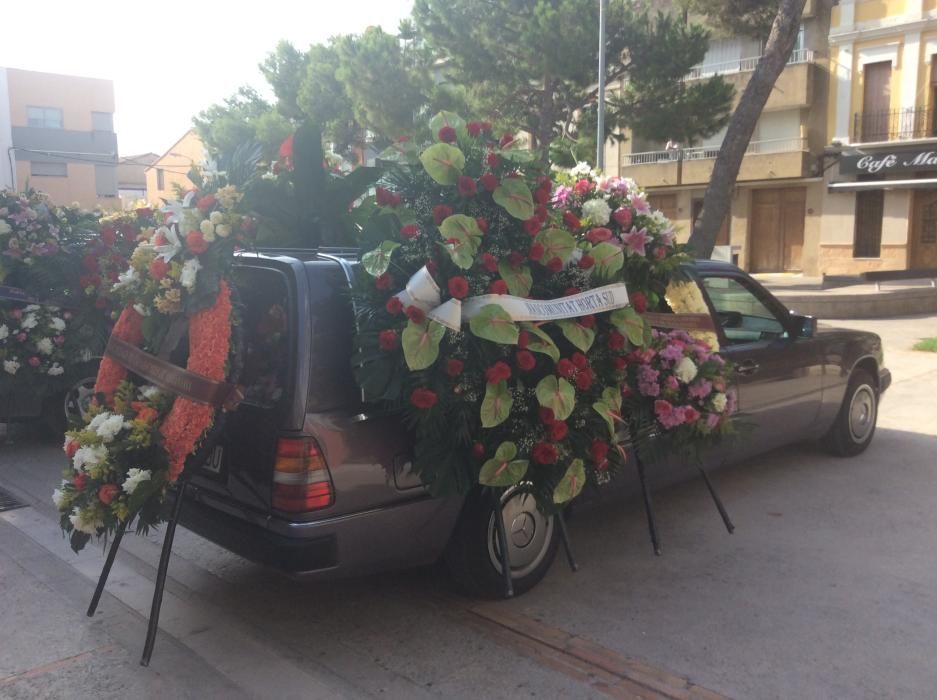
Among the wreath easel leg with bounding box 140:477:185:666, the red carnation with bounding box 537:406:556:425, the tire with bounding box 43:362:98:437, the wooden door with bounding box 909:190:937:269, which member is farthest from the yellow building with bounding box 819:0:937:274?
the wreath easel leg with bounding box 140:477:185:666

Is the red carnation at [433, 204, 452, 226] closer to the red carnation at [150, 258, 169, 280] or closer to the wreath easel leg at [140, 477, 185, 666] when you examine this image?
the red carnation at [150, 258, 169, 280]

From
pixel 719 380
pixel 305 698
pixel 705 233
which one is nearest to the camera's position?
pixel 305 698

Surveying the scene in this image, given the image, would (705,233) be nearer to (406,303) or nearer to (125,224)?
(125,224)

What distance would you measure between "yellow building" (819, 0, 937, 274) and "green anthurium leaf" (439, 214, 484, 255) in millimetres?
27156

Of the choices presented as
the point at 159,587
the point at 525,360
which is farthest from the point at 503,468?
the point at 159,587

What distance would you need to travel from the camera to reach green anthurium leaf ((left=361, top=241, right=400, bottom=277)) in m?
3.47

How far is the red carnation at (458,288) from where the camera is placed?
11.3ft

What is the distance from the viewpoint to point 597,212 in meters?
4.25

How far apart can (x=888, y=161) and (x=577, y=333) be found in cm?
2757

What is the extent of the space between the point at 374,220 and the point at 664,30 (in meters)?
18.5

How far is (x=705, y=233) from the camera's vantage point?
14.9 m

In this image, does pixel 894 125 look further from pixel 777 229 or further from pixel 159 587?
pixel 159 587

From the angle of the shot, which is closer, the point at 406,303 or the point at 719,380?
the point at 406,303

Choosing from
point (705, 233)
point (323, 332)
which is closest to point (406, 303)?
point (323, 332)
